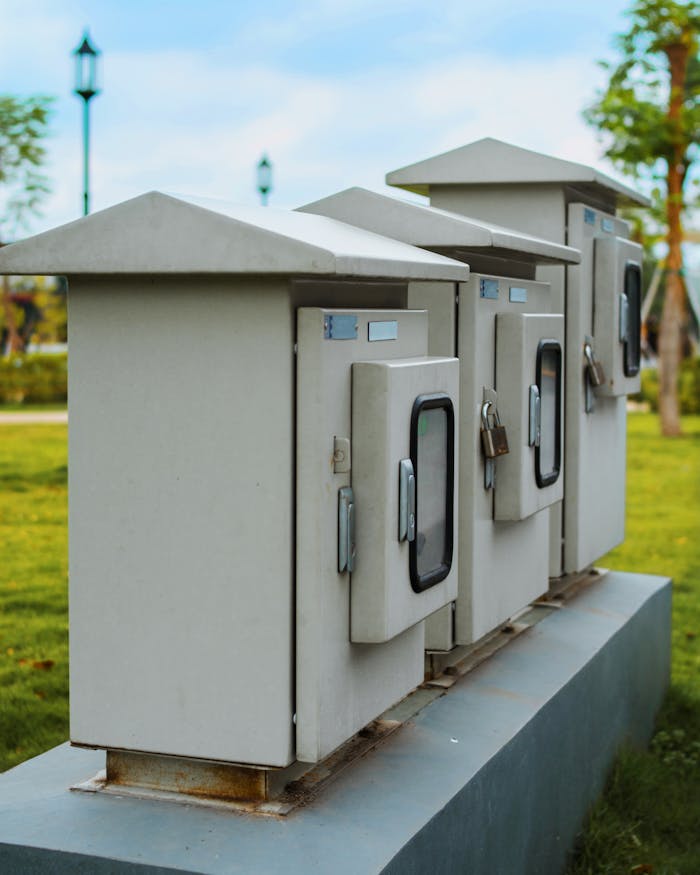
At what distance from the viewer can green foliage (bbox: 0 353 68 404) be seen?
103 feet

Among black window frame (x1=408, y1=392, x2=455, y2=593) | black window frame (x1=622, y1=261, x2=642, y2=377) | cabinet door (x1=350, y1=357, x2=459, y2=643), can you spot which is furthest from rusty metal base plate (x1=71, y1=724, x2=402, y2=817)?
black window frame (x1=622, y1=261, x2=642, y2=377)

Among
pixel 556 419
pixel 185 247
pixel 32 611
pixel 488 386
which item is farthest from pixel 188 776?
pixel 32 611

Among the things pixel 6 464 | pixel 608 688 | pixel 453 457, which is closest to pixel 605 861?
pixel 608 688

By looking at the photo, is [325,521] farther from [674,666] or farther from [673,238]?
[673,238]

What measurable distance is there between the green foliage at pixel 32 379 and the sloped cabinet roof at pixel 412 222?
2711cm

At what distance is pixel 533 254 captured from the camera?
5.12 metres

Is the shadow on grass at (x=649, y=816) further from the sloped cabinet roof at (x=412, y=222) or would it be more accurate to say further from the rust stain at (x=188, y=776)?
the sloped cabinet roof at (x=412, y=222)

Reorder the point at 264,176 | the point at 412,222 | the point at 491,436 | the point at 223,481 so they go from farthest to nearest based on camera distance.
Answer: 1. the point at 264,176
2. the point at 491,436
3. the point at 412,222
4. the point at 223,481

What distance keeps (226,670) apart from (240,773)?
288 mm

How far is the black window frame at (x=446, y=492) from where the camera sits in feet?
12.2

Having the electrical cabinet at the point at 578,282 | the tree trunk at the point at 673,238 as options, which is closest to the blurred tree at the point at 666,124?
the tree trunk at the point at 673,238

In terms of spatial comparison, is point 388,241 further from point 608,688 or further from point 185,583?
point 608,688

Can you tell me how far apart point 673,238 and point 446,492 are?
20.1m

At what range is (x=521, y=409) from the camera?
16.1ft
